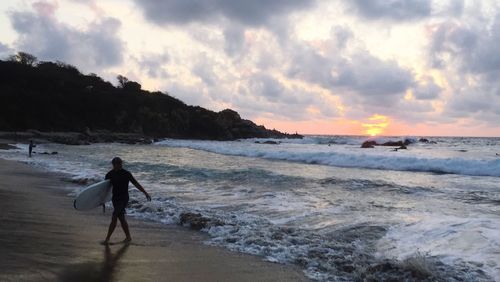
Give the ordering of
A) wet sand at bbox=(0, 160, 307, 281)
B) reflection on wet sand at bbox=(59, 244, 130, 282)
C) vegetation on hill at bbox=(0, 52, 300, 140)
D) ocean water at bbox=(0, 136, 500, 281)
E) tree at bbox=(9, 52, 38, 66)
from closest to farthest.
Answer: reflection on wet sand at bbox=(59, 244, 130, 282), wet sand at bbox=(0, 160, 307, 281), ocean water at bbox=(0, 136, 500, 281), vegetation on hill at bbox=(0, 52, 300, 140), tree at bbox=(9, 52, 38, 66)

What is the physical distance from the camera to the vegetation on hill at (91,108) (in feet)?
284

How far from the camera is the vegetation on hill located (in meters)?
86.7

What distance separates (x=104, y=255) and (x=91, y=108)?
96786 mm

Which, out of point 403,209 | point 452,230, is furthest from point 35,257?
point 403,209

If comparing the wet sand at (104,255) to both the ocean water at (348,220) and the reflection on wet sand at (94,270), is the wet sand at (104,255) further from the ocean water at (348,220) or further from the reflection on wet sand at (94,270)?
the ocean water at (348,220)

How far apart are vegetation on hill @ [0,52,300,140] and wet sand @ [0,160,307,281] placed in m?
74.4

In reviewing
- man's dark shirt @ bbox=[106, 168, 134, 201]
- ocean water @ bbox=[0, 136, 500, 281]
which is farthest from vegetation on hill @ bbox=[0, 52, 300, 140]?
man's dark shirt @ bbox=[106, 168, 134, 201]

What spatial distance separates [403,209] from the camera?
44.0 feet

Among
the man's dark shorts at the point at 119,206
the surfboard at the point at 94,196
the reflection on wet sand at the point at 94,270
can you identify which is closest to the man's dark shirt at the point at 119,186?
the man's dark shorts at the point at 119,206

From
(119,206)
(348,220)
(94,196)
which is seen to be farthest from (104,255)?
(348,220)

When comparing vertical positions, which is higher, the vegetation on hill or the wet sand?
the vegetation on hill

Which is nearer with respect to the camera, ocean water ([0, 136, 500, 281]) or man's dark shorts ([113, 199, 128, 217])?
ocean water ([0, 136, 500, 281])

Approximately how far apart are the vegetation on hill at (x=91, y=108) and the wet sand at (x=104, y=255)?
74407mm

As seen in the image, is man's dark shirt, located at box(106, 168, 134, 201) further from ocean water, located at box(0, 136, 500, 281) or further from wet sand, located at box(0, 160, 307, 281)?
ocean water, located at box(0, 136, 500, 281)
